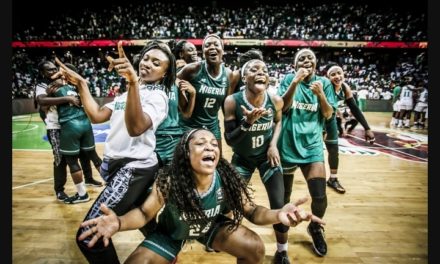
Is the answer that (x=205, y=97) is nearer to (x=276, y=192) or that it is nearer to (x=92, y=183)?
(x=276, y=192)

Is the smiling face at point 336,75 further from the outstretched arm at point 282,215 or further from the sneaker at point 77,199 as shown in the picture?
the sneaker at point 77,199

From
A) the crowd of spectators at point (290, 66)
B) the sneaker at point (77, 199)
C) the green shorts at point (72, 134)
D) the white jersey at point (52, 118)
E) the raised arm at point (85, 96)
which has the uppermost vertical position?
the crowd of spectators at point (290, 66)

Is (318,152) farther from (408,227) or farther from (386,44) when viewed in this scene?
(386,44)

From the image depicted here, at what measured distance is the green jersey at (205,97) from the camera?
3.50m

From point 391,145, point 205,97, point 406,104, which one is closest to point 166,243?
point 205,97

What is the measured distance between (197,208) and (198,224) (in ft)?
0.40

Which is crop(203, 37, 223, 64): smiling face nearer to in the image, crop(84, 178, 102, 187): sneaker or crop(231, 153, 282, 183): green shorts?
crop(231, 153, 282, 183): green shorts

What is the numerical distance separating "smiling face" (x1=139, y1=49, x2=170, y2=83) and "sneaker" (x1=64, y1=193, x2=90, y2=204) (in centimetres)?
272

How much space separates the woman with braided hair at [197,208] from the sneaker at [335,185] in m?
2.93

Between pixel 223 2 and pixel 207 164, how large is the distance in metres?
29.5

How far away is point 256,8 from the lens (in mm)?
28469

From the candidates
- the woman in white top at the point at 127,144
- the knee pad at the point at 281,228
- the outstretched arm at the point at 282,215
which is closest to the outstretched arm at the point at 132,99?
the woman in white top at the point at 127,144

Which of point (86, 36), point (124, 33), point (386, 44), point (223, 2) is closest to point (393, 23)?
point (386, 44)

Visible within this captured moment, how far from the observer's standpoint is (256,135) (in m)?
2.78
